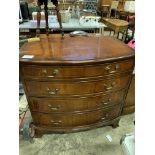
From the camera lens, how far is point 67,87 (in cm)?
155

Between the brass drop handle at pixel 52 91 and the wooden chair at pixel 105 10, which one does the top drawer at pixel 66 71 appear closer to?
the brass drop handle at pixel 52 91

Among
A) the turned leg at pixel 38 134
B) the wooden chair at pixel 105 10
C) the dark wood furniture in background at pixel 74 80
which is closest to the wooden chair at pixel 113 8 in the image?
the wooden chair at pixel 105 10

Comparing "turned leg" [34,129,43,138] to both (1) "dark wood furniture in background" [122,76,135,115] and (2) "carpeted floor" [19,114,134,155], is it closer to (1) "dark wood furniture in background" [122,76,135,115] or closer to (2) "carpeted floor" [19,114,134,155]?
(2) "carpeted floor" [19,114,134,155]

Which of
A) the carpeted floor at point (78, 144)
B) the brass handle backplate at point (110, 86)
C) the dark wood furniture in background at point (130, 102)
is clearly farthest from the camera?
the dark wood furniture in background at point (130, 102)

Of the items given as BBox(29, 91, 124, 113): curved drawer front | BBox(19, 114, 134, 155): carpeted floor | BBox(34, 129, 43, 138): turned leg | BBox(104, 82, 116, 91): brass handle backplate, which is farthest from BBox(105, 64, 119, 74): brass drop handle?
BBox(34, 129, 43, 138): turned leg

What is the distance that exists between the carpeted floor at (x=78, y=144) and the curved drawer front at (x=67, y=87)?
54 cm

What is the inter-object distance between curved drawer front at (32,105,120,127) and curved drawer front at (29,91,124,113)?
64 millimetres

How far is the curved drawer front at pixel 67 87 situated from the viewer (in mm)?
1542

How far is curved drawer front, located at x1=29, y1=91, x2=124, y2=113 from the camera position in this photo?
64.6 inches

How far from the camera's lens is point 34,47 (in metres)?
1.66
